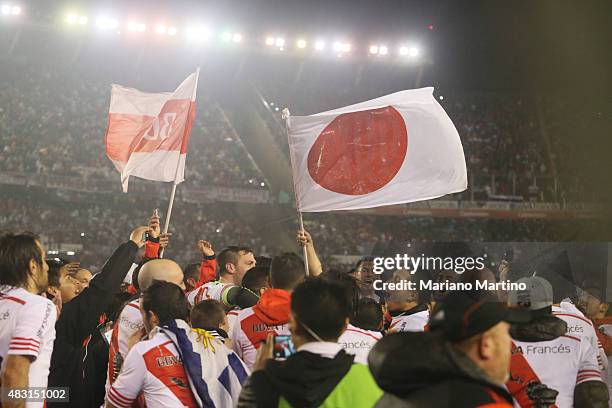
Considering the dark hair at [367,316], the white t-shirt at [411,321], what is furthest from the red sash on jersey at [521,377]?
the dark hair at [367,316]

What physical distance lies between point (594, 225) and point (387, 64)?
15.3 m

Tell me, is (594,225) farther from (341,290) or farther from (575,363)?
(341,290)

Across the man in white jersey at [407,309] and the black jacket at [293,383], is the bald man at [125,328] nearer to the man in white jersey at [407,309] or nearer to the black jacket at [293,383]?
the man in white jersey at [407,309]

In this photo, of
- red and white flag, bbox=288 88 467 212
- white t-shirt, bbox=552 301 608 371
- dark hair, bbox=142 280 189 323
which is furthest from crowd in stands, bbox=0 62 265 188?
white t-shirt, bbox=552 301 608 371

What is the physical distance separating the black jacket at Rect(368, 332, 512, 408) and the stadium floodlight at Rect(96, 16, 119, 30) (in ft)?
98.0

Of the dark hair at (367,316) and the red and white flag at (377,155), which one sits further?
the red and white flag at (377,155)

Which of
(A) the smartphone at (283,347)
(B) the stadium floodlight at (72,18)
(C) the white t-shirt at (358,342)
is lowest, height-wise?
(C) the white t-shirt at (358,342)

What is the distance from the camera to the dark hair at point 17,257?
363 centimetres

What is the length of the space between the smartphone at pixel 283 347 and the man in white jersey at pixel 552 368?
186cm

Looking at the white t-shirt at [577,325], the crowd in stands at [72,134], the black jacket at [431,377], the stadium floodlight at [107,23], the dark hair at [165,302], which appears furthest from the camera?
the stadium floodlight at [107,23]

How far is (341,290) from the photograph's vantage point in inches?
118

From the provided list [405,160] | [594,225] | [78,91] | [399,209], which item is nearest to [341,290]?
[405,160]

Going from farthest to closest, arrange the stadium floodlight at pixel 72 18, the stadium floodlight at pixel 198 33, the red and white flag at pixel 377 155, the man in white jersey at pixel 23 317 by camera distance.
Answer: the stadium floodlight at pixel 198 33, the stadium floodlight at pixel 72 18, the red and white flag at pixel 377 155, the man in white jersey at pixel 23 317

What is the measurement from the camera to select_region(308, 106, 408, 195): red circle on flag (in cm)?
661
